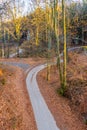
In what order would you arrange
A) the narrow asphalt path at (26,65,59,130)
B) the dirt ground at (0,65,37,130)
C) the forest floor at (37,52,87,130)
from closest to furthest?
the dirt ground at (0,65,37,130) → the narrow asphalt path at (26,65,59,130) → the forest floor at (37,52,87,130)

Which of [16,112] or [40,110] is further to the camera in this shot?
[40,110]

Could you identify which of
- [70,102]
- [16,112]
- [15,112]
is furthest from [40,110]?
[70,102]

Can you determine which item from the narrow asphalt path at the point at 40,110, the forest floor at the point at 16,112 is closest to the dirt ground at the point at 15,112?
the forest floor at the point at 16,112

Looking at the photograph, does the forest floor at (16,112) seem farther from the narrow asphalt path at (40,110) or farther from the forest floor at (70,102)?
the forest floor at (70,102)

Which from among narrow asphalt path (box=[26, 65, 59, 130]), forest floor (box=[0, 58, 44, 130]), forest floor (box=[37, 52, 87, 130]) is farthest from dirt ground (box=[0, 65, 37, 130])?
forest floor (box=[37, 52, 87, 130])

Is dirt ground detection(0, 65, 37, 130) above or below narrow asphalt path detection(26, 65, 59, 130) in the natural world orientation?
above

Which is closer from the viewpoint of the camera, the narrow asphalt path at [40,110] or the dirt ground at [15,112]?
the dirt ground at [15,112]

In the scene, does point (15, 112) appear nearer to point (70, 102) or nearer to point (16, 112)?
point (16, 112)

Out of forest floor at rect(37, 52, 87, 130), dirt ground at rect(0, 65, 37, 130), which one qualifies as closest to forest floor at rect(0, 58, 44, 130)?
dirt ground at rect(0, 65, 37, 130)

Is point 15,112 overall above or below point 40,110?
above

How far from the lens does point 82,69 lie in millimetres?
25453

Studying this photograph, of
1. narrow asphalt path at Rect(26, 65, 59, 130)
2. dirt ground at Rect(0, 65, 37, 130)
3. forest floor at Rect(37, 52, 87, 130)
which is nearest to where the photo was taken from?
dirt ground at Rect(0, 65, 37, 130)

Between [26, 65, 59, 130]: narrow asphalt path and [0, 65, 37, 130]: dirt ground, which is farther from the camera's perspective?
[26, 65, 59, 130]: narrow asphalt path

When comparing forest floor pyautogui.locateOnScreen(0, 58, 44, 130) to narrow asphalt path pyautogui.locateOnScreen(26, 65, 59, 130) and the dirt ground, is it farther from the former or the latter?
narrow asphalt path pyautogui.locateOnScreen(26, 65, 59, 130)
